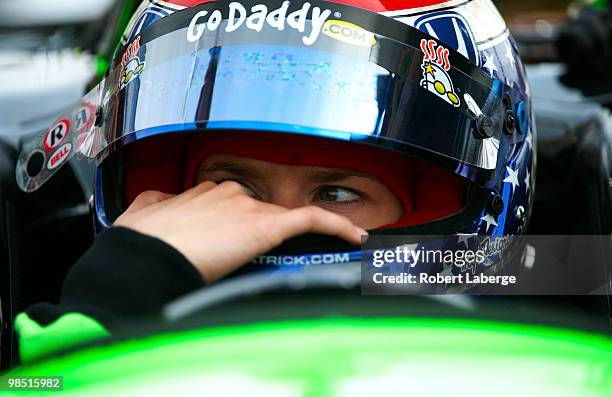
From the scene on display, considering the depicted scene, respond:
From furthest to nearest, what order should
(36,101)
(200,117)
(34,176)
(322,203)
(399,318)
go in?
(36,101) → (34,176) → (322,203) → (200,117) → (399,318)

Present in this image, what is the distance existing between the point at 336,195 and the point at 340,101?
0.65 feet

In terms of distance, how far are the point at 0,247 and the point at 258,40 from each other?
718mm

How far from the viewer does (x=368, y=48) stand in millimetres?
1319

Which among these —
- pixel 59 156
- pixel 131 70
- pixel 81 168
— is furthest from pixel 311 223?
pixel 81 168

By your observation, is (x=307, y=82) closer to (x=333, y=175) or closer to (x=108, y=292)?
(x=333, y=175)

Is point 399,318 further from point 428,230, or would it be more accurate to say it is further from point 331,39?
point 331,39

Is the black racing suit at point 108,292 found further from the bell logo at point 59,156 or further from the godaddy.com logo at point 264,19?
the bell logo at point 59,156

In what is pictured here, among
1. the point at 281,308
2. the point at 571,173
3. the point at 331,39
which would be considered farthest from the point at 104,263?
the point at 571,173

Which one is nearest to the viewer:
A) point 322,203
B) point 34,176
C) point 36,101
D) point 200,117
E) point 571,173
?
point 200,117

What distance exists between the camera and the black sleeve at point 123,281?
40.8 inches

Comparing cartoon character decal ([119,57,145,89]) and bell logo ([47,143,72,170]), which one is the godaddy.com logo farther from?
bell logo ([47,143,72,170])

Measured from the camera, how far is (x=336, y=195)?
1419mm

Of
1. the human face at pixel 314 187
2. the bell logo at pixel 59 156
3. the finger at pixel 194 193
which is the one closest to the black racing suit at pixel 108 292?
the finger at pixel 194 193

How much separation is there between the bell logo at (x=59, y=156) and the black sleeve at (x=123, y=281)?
0.53 meters
